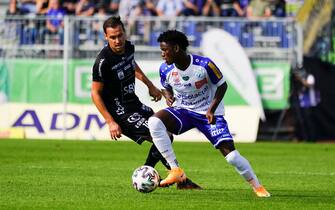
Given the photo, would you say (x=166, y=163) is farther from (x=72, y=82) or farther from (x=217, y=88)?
(x=72, y=82)

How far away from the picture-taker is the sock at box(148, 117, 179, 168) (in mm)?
11516

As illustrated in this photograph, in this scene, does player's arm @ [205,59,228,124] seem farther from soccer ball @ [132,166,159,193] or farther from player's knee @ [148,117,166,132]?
soccer ball @ [132,166,159,193]

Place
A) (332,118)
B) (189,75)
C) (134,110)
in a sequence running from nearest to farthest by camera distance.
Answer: (189,75)
(134,110)
(332,118)

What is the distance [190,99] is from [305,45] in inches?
530

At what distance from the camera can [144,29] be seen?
79.5 ft

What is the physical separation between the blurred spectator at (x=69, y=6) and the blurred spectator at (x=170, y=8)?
2.40 meters

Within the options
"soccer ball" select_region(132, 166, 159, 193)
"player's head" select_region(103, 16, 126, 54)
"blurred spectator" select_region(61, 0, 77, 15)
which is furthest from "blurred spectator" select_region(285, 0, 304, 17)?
"soccer ball" select_region(132, 166, 159, 193)

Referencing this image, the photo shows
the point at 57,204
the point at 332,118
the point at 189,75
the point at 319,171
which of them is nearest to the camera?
the point at 57,204

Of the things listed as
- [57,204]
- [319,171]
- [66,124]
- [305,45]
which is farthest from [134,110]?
[305,45]

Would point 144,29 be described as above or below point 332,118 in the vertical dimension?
above

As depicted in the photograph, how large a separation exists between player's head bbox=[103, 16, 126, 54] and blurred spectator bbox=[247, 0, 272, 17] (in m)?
13.8

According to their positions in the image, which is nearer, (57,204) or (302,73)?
(57,204)

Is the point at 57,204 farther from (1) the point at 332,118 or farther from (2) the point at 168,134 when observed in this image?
(1) the point at 332,118

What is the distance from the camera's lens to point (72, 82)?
24266 mm
